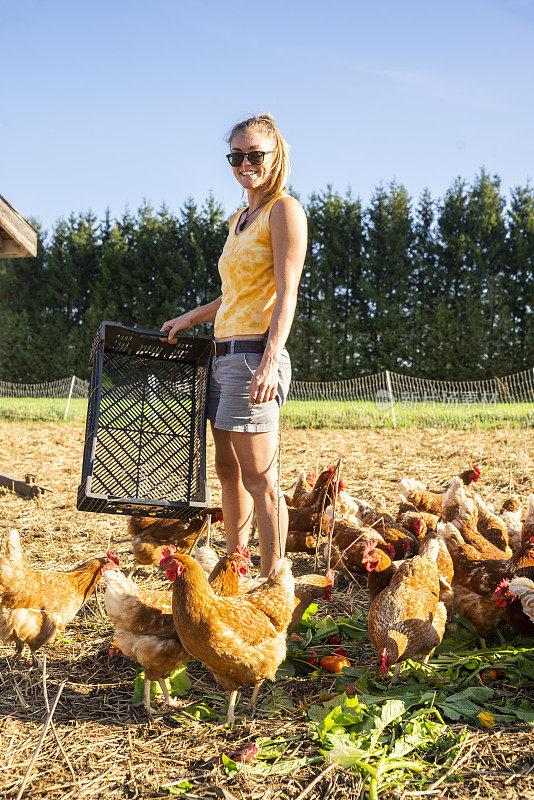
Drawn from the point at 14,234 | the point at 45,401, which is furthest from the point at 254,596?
the point at 45,401

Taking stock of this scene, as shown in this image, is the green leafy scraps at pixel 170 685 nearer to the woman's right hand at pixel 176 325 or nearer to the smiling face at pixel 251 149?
the woman's right hand at pixel 176 325

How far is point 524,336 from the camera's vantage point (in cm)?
1680

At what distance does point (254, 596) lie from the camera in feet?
8.49

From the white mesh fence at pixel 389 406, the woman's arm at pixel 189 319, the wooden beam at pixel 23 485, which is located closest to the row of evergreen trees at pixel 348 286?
the white mesh fence at pixel 389 406

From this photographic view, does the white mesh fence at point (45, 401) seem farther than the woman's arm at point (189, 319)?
Yes

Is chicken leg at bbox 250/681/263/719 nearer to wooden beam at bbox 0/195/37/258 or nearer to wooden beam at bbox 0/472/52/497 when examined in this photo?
wooden beam at bbox 0/195/37/258

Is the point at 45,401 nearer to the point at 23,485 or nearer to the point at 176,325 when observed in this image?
the point at 23,485

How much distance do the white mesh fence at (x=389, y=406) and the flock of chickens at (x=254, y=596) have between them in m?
7.10

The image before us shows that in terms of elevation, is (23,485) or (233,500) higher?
(233,500)

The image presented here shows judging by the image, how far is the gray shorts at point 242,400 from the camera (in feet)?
8.63

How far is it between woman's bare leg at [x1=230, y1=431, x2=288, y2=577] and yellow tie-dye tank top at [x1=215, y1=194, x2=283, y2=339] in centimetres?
49

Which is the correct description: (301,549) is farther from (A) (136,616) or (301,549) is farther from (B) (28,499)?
(B) (28,499)

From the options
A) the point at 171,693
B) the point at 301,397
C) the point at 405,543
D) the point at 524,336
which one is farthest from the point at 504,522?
the point at 524,336

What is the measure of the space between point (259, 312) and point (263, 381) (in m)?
0.38
